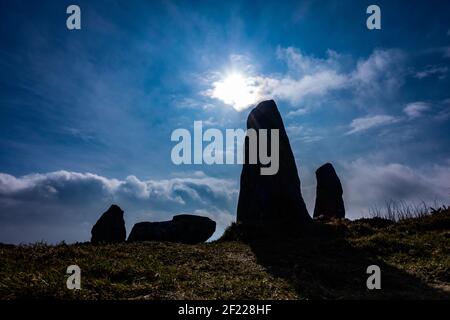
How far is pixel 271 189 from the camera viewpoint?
25.6 meters

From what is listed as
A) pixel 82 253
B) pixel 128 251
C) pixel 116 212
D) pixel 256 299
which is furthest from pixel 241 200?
pixel 256 299

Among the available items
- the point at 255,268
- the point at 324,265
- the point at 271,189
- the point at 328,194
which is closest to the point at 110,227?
the point at 271,189

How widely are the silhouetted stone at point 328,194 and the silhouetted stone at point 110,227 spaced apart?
1767 cm

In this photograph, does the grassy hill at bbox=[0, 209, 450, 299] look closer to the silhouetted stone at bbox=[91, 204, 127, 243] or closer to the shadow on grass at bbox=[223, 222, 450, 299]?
the shadow on grass at bbox=[223, 222, 450, 299]

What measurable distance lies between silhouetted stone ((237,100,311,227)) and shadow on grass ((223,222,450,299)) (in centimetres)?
159

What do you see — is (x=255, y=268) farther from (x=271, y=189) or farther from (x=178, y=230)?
(x=178, y=230)

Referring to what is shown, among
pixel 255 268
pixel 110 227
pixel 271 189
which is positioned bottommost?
pixel 255 268

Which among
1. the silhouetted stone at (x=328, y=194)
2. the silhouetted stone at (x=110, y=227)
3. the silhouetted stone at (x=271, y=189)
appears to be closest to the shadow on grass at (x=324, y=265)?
the silhouetted stone at (x=271, y=189)

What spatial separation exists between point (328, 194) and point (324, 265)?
2257 centimetres

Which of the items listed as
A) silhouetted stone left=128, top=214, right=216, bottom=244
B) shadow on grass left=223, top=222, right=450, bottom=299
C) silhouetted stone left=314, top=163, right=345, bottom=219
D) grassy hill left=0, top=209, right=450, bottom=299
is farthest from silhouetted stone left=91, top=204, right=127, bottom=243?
silhouetted stone left=314, top=163, right=345, bottom=219

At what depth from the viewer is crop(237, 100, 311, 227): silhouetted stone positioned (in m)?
25.3
